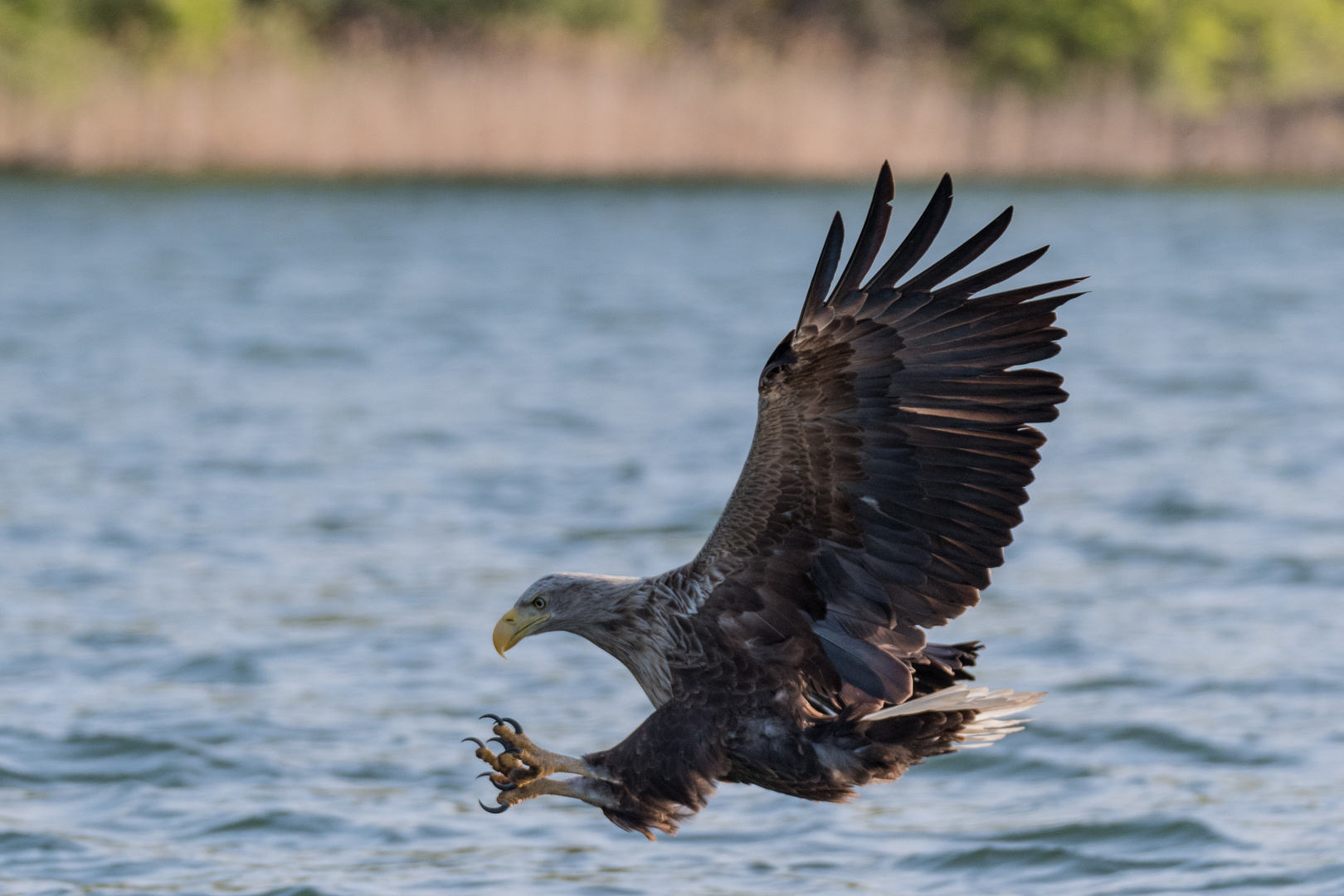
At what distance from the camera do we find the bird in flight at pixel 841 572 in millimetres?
4348

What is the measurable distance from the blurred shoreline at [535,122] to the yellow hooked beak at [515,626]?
24.0 metres

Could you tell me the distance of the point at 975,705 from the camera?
447 cm

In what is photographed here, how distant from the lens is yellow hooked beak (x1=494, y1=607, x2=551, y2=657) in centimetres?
483

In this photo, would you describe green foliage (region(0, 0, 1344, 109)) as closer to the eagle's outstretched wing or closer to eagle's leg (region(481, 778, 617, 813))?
eagle's leg (region(481, 778, 617, 813))

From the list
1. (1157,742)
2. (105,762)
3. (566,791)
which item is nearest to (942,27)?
(1157,742)

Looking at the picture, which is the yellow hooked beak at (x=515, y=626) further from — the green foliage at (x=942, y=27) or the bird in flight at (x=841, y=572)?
the green foliage at (x=942, y=27)

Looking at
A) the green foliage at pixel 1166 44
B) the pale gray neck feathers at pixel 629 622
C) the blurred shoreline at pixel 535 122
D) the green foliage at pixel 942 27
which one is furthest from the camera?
the green foliage at pixel 1166 44

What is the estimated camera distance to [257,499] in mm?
11258

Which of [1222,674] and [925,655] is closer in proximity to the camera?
[925,655]

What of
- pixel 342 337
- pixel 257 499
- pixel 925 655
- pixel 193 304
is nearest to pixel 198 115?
pixel 193 304

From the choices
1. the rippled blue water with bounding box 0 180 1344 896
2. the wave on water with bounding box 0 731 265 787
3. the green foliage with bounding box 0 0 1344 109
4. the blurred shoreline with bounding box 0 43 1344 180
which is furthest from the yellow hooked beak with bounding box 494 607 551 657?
the green foliage with bounding box 0 0 1344 109

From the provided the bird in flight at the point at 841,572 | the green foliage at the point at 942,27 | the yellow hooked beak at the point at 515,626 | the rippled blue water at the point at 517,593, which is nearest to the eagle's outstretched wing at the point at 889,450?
the bird in flight at the point at 841,572

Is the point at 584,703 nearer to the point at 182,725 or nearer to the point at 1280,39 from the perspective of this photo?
the point at 182,725

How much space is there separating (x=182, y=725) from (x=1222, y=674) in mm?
4149
